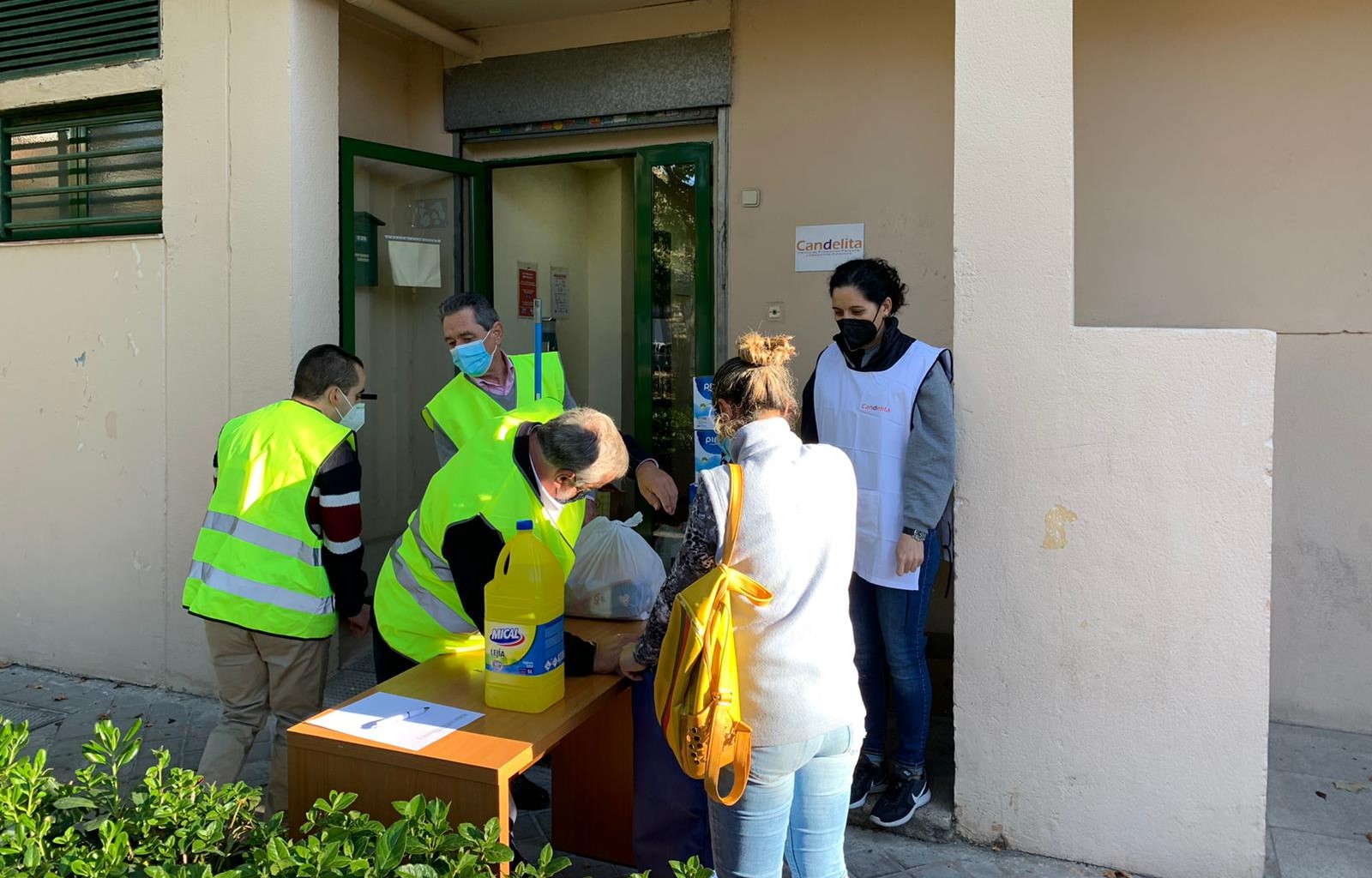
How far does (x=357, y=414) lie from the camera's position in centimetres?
358

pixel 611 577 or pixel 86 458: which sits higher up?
pixel 86 458

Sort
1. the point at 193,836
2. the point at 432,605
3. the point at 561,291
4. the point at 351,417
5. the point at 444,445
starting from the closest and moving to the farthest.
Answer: the point at 193,836, the point at 432,605, the point at 351,417, the point at 444,445, the point at 561,291

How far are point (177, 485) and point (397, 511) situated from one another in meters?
1.30

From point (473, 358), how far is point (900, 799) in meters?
2.18

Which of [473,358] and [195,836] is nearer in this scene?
[195,836]

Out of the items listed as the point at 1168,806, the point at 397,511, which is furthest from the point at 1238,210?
the point at 397,511

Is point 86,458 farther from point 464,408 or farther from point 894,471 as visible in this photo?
point 894,471

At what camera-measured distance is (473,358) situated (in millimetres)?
3848

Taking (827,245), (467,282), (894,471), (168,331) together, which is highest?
(827,245)

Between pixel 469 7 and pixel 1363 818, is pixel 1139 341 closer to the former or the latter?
pixel 1363 818

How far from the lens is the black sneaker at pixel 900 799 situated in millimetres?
3600

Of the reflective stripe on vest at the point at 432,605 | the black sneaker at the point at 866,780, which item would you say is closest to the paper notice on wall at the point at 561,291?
the black sneaker at the point at 866,780

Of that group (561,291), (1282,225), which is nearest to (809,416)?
(1282,225)

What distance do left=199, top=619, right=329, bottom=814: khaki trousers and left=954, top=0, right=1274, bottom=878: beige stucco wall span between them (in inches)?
86.0
